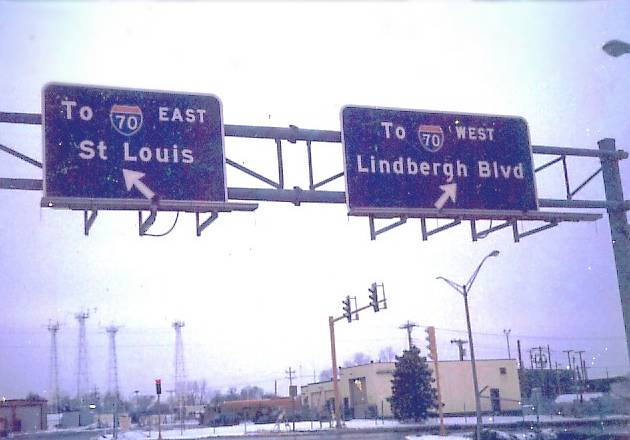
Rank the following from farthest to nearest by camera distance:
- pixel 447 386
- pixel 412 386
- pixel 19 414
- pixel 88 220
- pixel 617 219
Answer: pixel 447 386 < pixel 412 386 < pixel 19 414 < pixel 617 219 < pixel 88 220

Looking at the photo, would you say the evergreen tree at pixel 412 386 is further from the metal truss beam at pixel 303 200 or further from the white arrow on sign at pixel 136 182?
the white arrow on sign at pixel 136 182

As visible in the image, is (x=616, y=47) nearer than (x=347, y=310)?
Yes

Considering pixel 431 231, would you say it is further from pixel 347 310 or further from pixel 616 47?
pixel 347 310

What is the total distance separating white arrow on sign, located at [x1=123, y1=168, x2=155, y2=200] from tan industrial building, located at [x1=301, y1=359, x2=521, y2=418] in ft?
210

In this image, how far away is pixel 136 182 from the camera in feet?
37.2

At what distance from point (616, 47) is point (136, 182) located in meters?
7.65

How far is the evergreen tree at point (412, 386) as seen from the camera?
204 feet

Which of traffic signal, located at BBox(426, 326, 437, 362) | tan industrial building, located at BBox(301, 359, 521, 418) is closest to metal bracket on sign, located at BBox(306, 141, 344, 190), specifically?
traffic signal, located at BBox(426, 326, 437, 362)

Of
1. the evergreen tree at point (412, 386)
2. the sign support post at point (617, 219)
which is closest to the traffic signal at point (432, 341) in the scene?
the sign support post at point (617, 219)

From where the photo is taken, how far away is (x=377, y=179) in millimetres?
12883

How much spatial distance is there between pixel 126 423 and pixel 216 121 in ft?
202

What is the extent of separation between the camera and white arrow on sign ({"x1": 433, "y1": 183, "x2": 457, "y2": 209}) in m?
13.2

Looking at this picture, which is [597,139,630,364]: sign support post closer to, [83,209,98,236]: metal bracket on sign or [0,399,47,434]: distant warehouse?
[83,209,98,236]: metal bracket on sign

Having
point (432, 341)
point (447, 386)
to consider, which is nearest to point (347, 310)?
point (432, 341)
